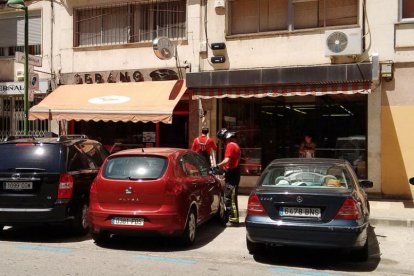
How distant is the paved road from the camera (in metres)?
6.36

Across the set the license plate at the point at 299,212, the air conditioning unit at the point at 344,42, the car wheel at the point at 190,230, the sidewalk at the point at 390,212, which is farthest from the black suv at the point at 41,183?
the air conditioning unit at the point at 344,42

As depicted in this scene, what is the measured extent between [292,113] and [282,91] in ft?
4.58

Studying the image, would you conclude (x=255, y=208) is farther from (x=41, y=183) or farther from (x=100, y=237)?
(x=41, y=183)

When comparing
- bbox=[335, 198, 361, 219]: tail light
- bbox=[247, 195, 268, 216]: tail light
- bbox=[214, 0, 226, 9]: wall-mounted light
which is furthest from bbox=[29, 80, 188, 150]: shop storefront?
bbox=[335, 198, 361, 219]: tail light

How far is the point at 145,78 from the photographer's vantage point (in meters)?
14.9

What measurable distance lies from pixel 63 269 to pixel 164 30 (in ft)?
33.3

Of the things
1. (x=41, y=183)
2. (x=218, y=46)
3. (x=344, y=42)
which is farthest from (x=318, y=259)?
(x=218, y=46)

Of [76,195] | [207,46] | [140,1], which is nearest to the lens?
[76,195]

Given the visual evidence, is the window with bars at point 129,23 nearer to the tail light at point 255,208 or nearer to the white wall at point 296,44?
the white wall at point 296,44

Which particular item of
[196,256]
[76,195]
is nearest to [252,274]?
[196,256]

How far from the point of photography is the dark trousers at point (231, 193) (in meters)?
9.56

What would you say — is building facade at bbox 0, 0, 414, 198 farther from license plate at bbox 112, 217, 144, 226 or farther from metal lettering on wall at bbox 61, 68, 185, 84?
license plate at bbox 112, 217, 144, 226

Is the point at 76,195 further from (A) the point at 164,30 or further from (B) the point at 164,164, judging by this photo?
(A) the point at 164,30

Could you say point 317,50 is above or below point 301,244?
above
